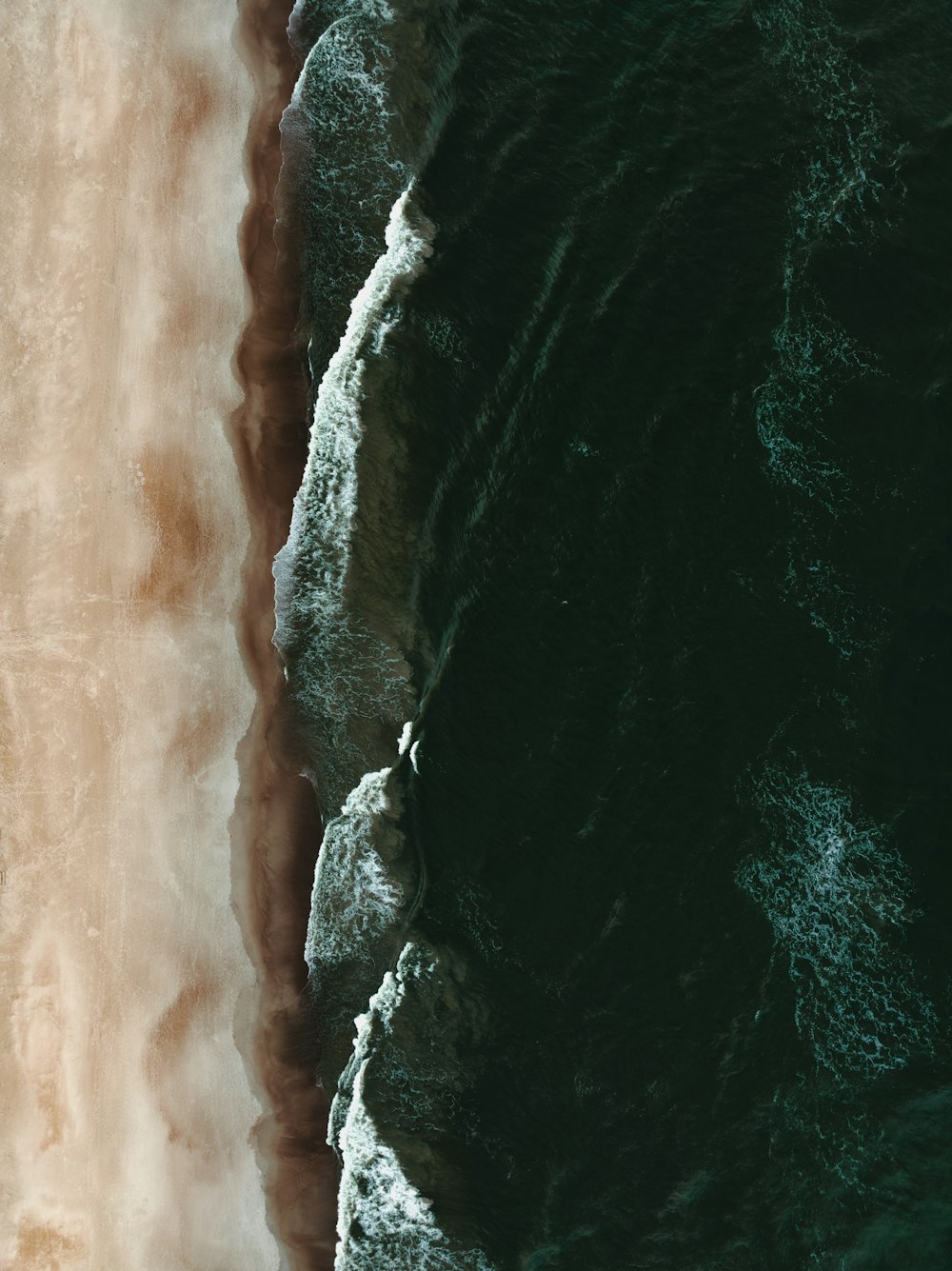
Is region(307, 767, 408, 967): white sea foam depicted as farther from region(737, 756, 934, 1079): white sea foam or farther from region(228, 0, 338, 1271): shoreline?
region(737, 756, 934, 1079): white sea foam

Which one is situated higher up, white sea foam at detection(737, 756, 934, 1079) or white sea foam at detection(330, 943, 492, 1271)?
white sea foam at detection(737, 756, 934, 1079)

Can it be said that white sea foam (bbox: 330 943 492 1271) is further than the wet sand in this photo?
No

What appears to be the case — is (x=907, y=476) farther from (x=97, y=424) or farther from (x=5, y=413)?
(x=5, y=413)

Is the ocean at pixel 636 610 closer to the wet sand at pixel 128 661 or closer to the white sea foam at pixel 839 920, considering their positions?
the white sea foam at pixel 839 920

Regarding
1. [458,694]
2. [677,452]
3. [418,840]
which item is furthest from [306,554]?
[677,452]

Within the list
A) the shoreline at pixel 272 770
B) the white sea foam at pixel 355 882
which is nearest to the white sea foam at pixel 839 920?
the white sea foam at pixel 355 882

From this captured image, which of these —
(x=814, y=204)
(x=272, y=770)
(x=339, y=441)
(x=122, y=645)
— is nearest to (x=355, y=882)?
(x=272, y=770)

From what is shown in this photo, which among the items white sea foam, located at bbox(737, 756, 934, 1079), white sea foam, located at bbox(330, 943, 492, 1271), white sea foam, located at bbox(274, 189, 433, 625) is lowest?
white sea foam, located at bbox(330, 943, 492, 1271)

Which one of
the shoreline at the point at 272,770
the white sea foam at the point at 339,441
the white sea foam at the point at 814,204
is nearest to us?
the white sea foam at the point at 339,441

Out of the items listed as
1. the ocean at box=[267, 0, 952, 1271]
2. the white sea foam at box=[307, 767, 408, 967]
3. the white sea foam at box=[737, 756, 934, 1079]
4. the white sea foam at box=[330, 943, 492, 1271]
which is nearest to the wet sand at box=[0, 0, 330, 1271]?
the white sea foam at box=[307, 767, 408, 967]
